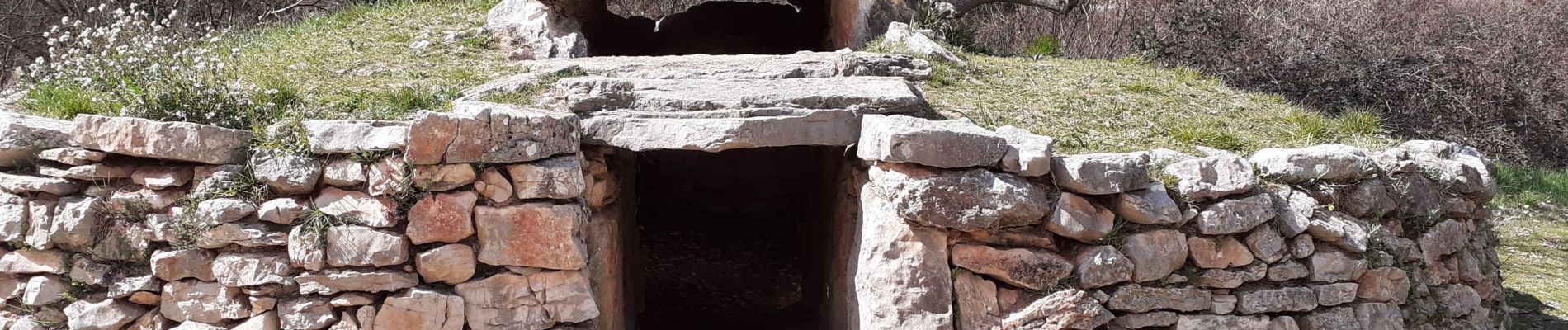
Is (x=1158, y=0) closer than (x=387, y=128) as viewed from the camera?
No

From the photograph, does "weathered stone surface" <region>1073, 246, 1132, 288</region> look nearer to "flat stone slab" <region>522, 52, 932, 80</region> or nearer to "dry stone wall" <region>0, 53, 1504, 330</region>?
"dry stone wall" <region>0, 53, 1504, 330</region>

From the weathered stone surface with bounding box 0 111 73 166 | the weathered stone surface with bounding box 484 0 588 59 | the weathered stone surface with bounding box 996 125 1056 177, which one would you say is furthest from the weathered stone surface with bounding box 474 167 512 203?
the weathered stone surface with bounding box 484 0 588 59

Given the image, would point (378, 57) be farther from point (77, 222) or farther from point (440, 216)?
point (440, 216)

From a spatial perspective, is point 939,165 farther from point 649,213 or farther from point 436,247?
point 649,213

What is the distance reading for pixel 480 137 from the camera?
3693 millimetres

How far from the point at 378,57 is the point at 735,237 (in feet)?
10.6

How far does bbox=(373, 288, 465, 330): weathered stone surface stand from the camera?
3744mm

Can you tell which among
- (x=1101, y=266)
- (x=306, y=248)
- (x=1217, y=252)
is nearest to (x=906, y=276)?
(x=1101, y=266)

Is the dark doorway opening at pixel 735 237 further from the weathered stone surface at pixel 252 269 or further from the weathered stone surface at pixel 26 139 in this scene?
the weathered stone surface at pixel 26 139

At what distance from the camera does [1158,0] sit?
9914mm

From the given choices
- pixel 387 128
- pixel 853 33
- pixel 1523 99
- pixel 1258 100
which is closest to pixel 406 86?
Result: pixel 387 128

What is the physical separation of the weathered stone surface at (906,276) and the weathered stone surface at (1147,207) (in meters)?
0.70

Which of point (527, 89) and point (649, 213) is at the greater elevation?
point (527, 89)

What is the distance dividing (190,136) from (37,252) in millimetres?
756
